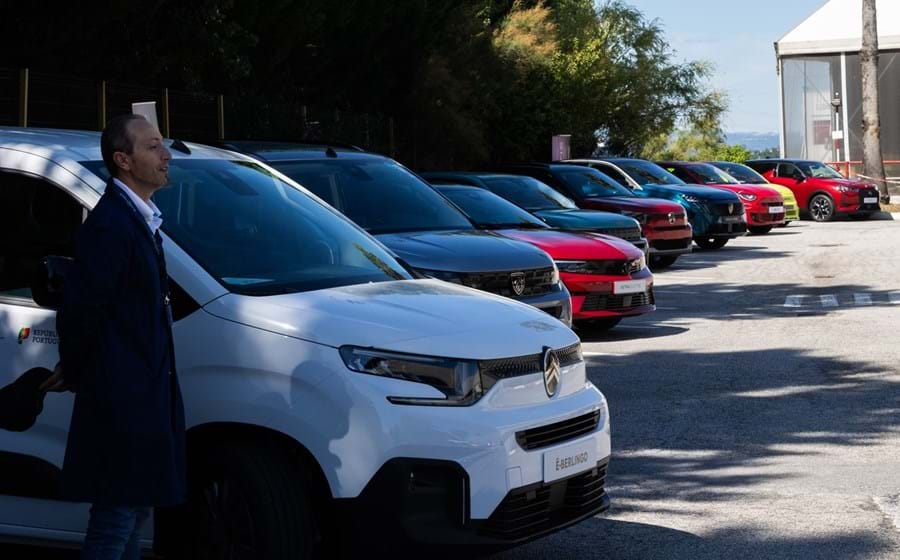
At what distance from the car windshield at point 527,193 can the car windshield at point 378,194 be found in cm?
519

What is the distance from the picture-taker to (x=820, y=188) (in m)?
37.5

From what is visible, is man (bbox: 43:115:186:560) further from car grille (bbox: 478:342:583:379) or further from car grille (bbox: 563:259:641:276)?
car grille (bbox: 563:259:641:276)

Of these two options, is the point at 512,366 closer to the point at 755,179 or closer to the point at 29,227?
the point at 29,227

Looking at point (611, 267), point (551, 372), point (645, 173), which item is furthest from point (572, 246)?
point (645, 173)

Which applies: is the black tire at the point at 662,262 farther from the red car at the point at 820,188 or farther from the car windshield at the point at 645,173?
the red car at the point at 820,188

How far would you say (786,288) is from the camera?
62.1 feet

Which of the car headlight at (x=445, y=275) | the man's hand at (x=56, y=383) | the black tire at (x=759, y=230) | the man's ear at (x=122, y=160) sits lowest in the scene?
the man's hand at (x=56, y=383)

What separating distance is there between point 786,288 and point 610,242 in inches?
218

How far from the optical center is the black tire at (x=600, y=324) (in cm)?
1466

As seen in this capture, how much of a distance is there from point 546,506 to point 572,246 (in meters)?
8.61

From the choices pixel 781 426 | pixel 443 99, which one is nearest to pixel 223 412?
pixel 781 426

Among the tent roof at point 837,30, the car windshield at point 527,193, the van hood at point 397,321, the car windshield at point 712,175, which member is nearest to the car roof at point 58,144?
the van hood at point 397,321

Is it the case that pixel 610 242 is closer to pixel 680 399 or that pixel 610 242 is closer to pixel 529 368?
pixel 680 399

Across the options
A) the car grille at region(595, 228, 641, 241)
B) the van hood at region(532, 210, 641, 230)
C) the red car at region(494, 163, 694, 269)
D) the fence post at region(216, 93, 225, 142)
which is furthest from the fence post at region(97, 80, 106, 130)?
the red car at region(494, 163, 694, 269)
